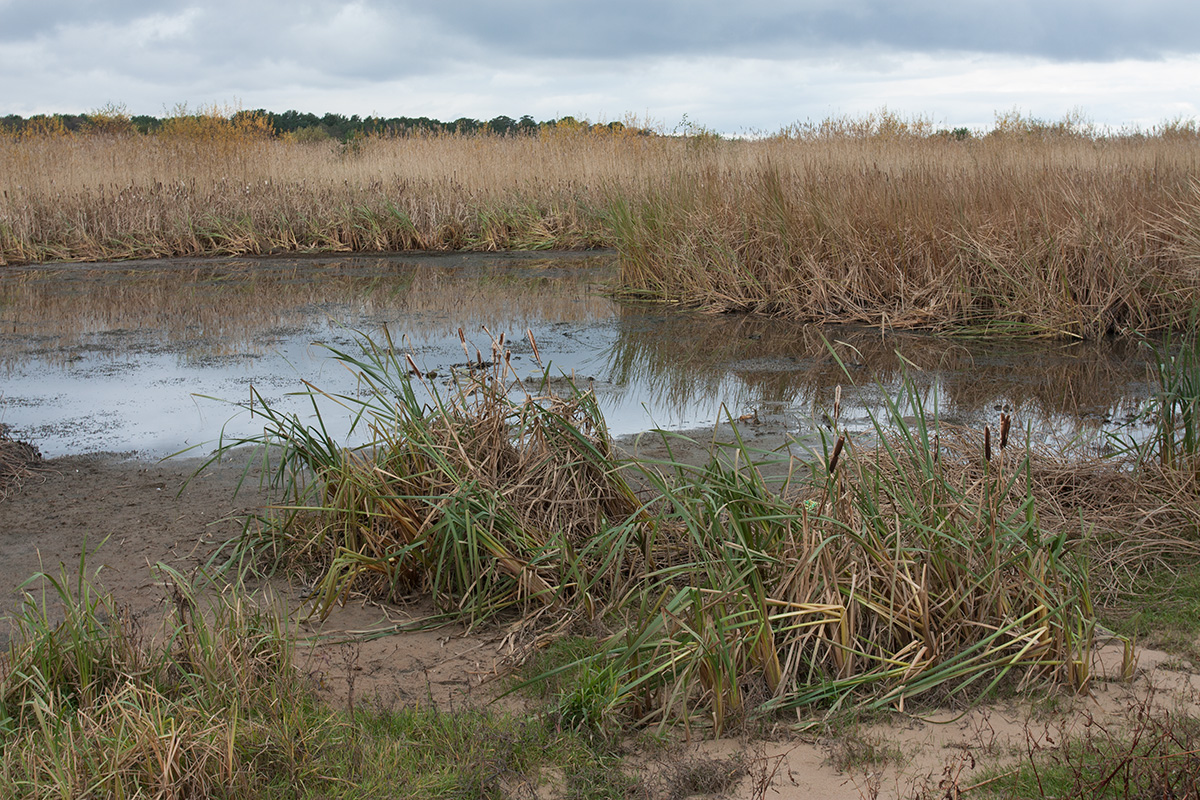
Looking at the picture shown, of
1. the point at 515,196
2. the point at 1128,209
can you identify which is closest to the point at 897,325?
the point at 1128,209

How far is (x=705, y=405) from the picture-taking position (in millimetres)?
6148

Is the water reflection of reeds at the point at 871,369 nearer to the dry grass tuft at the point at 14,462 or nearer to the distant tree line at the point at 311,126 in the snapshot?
the dry grass tuft at the point at 14,462

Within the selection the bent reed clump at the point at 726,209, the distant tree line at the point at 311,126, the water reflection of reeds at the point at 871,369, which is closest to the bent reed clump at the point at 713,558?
the water reflection of reeds at the point at 871,369

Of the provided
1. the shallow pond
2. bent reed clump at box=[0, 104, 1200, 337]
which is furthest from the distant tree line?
the shallow pond

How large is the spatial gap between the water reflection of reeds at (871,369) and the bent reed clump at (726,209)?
0.54 m

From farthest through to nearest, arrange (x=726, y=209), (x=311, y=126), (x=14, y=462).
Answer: (x=311, y=126), (x=726, y=209), (x=14, y=462)

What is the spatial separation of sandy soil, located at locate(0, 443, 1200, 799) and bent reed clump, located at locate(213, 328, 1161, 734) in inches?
4.4

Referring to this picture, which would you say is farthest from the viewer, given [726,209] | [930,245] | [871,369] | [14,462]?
[726,209]

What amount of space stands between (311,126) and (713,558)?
4134 centimetres

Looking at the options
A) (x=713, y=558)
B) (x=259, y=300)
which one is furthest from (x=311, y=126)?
(x=713, y=558)

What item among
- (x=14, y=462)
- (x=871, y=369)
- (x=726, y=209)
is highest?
(x=726, y=209)

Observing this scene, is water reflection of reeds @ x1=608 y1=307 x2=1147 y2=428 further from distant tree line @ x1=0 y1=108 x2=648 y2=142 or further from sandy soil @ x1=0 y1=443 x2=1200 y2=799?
distant tree line @ x1=0 y1=108 x2=648 y2=142

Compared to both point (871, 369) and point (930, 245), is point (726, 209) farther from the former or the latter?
point (871, 369)

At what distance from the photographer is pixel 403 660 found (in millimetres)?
3137
